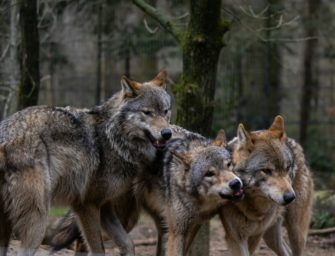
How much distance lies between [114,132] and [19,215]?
48.9 inches

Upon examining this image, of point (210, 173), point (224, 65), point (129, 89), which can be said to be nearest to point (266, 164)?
point (210, 173)

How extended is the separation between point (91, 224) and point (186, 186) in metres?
0.97

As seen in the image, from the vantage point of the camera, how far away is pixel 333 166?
1694 centimetres

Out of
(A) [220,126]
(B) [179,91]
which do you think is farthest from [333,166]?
(B) [179,91]

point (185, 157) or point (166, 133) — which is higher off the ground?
point (166, 133)

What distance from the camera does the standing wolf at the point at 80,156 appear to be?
→ 6.46m

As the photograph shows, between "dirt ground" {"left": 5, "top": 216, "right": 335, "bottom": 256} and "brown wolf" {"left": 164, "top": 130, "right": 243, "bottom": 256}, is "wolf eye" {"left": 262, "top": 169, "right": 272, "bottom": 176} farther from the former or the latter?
"dirt ground" {"left": 5, "top": 216, "right": 335, "bottom": 256}

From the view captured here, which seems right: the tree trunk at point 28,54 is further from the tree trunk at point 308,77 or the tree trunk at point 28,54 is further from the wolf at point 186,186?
the tree trunk at point 308,77

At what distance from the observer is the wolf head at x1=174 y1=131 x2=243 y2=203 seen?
661 cm

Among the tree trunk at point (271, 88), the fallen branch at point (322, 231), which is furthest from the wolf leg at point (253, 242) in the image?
the tree trunk at point (271, 88)

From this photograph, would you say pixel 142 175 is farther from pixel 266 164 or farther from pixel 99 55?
pixel 99 55

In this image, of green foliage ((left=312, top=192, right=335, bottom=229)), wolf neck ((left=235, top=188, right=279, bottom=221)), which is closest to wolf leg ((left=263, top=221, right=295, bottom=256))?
wolf neck ((left=235, top=188, right=279, bottom=221))

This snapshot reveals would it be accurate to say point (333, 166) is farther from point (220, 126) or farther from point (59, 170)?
point (59, 170)

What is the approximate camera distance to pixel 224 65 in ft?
54.5
